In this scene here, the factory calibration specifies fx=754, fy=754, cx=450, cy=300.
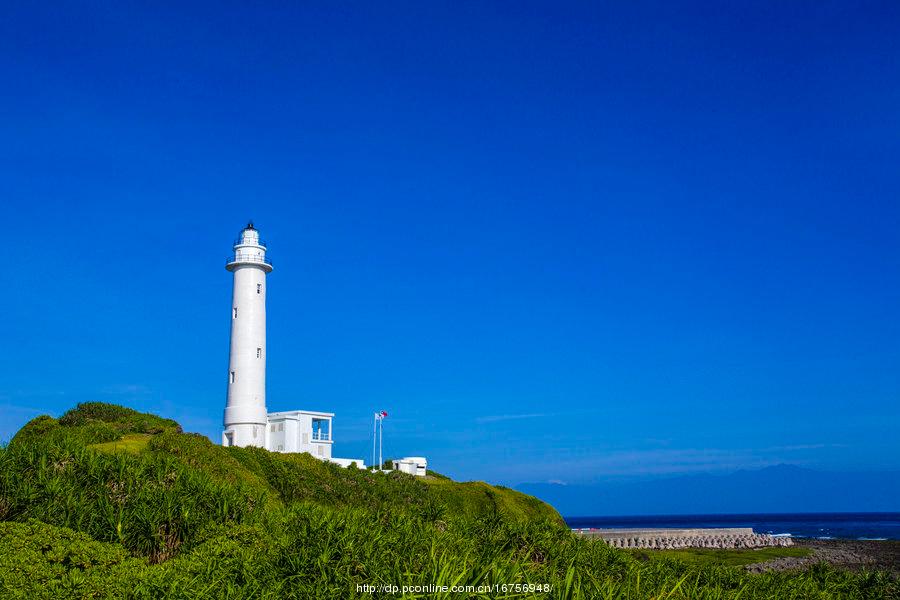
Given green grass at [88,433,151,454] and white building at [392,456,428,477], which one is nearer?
green grass at [88,433,151,454]

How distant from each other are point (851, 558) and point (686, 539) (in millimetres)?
11158

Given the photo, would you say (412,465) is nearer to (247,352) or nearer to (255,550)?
(247,352)

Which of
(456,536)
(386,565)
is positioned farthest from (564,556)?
(386,565)

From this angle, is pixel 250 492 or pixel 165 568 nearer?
pixel 165 568

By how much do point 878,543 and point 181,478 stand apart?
217 ft

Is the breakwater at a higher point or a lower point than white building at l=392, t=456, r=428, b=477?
lower

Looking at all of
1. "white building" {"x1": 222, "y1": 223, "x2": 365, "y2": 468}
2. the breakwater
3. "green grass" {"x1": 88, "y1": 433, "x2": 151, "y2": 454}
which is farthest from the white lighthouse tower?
the breakwater

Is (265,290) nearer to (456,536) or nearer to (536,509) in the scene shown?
(536,509)

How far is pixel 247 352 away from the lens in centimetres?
4100

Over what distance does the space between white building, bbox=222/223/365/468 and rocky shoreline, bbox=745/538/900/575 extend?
23.0 m

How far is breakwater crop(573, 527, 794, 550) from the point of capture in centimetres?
5084

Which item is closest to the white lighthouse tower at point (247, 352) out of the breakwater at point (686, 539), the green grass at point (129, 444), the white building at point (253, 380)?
the white building at point (253, 380)

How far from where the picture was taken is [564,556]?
1159cm

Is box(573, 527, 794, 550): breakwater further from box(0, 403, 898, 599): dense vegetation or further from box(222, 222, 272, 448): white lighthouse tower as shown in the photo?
box(0, 403, 898, 599): dense vegetation
